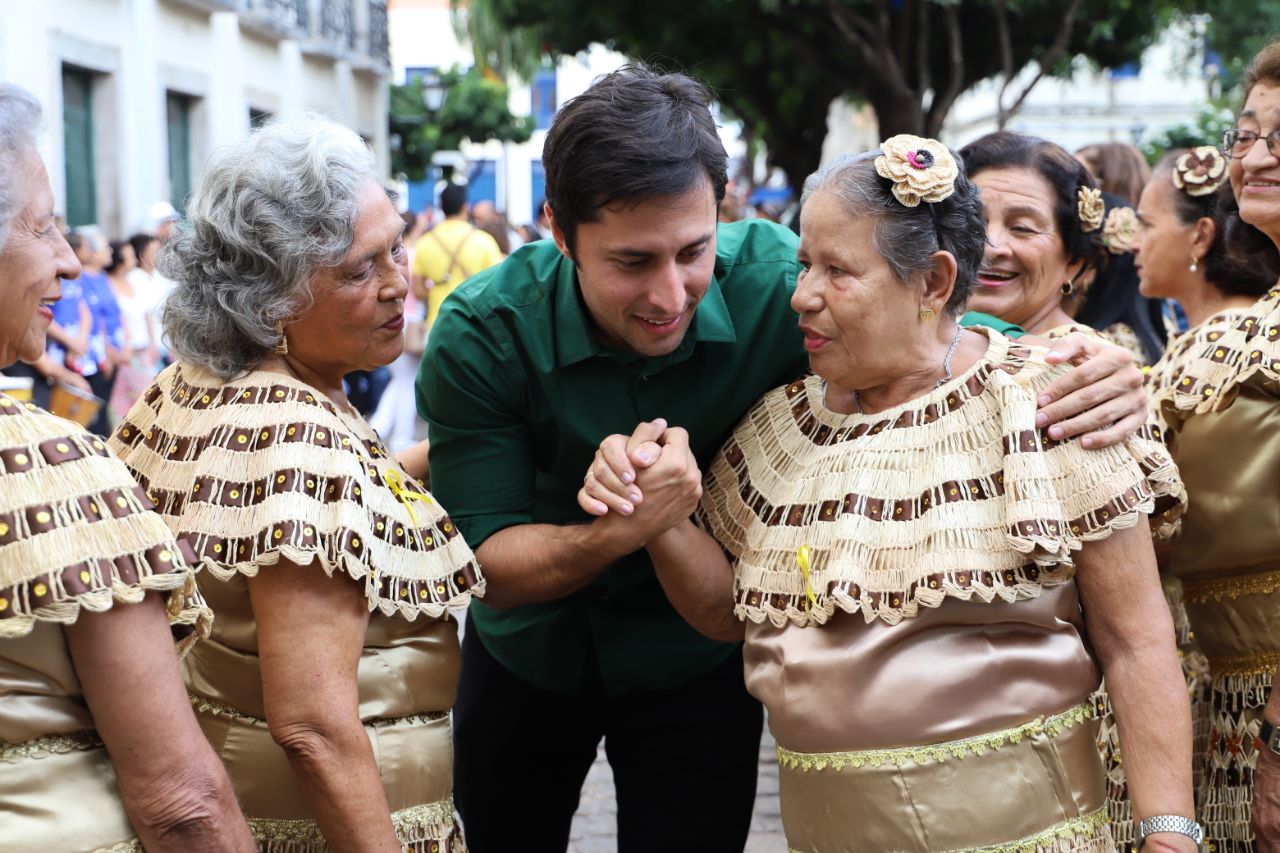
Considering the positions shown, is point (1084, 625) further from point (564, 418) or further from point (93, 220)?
point (93, 220)

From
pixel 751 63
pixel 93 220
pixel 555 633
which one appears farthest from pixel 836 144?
pixel 555 633

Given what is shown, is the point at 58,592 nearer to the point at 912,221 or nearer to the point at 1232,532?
the point at 912,221

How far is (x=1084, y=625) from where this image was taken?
267 centimetres

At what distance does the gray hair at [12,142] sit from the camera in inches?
84.9

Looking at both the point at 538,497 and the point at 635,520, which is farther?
the point at 538,497

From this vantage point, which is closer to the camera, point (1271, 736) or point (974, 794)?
point (974, 794)

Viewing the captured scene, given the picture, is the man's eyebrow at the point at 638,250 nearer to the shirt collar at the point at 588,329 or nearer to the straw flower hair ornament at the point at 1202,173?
the shirt collar at the point at 588,329

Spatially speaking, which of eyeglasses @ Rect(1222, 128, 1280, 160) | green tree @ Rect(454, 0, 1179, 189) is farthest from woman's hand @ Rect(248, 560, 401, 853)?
green tree @ Rect(454, 0, 1179, 189)

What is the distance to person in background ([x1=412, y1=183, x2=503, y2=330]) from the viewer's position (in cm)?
1148

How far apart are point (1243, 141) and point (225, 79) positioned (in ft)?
60.4

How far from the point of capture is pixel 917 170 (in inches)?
105

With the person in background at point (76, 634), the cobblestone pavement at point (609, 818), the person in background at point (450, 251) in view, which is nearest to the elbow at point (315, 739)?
A: the person in background at point (76, 634)

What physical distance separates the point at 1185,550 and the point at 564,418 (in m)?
1.34

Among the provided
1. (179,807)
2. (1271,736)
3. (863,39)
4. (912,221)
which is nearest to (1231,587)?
(1271,736)
